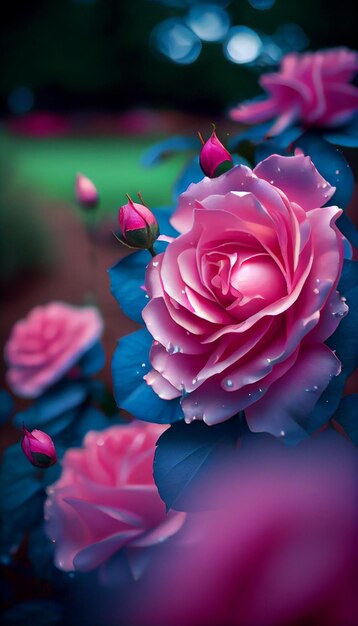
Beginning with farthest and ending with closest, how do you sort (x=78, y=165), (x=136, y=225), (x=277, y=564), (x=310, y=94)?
(x=78, y=165) → (x=310, y=94) → (x=136, y=225) → (x=277, y=564)

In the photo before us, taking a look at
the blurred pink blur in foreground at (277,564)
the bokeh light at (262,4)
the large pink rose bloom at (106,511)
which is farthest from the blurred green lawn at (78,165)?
the blurred pink blur in foreground at (277,564)

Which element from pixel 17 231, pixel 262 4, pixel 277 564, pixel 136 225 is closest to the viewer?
pixel 277 564

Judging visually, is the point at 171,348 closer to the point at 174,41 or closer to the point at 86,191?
the point at 86,191

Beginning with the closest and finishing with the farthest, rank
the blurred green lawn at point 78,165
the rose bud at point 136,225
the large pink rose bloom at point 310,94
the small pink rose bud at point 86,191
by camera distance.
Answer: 1. the rose bud at point 136,225
2. the large pink rose bloom at point 310,94
3. the small pink rose bud at point 86,191
4. the blurred green lawn at point 78,165

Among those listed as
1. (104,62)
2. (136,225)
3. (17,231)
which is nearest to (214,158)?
(136,225)

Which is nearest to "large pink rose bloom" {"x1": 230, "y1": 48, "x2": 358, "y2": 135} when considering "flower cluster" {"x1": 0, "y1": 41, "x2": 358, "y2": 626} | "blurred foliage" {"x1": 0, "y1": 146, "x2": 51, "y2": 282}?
"flower cluster" {"x1": 0, "y1": 41, "x2": 358, "y2": 626}

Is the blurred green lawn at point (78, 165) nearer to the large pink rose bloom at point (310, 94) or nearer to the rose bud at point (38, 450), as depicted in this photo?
the large pink rose bloom at point (310, 94)

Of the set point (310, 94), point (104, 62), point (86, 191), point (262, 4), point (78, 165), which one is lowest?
point (78, 165)
